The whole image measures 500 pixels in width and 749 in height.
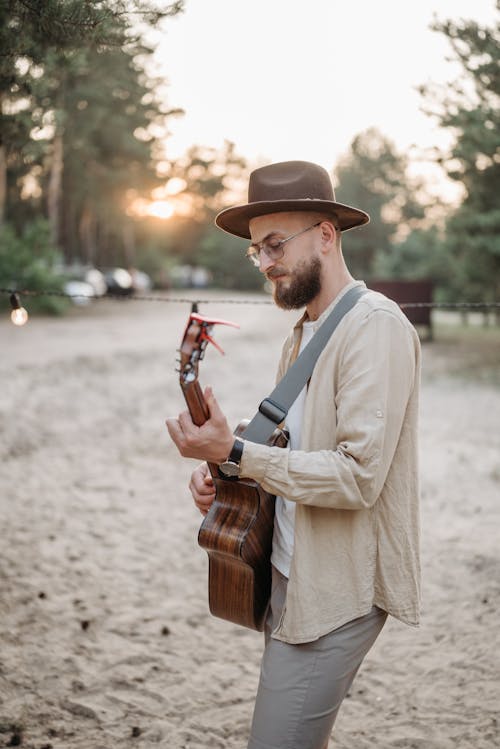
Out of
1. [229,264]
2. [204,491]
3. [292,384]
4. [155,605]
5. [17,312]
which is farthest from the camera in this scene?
[229,264]

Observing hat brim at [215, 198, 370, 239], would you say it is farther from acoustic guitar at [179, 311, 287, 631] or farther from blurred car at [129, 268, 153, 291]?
blurred car at [129, 268, 153, 291]

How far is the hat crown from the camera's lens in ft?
7.63

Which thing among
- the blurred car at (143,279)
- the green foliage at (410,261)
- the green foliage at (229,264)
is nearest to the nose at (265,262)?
the green foliage at (410,261)

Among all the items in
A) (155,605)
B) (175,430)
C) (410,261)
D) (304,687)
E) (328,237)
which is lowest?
(155,605)

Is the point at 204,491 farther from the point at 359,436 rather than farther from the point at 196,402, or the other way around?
the point at 359,436

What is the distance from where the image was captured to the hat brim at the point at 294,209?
2.27m

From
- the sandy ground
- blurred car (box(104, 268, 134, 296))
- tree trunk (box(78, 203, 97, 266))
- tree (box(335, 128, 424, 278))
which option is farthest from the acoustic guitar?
tree (box(335, 128, 424, 278))

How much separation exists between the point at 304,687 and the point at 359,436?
2.72 feet

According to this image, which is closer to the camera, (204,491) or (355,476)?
(355,476)

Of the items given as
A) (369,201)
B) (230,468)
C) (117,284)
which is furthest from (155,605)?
(369,201)

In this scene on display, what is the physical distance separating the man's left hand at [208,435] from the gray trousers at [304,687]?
27.1 inches

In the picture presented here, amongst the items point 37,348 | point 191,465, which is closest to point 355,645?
point 191,465

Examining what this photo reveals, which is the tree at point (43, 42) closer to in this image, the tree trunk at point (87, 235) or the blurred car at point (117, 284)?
the blurred car at point (117, 284)

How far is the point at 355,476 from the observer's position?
6.61 ft
